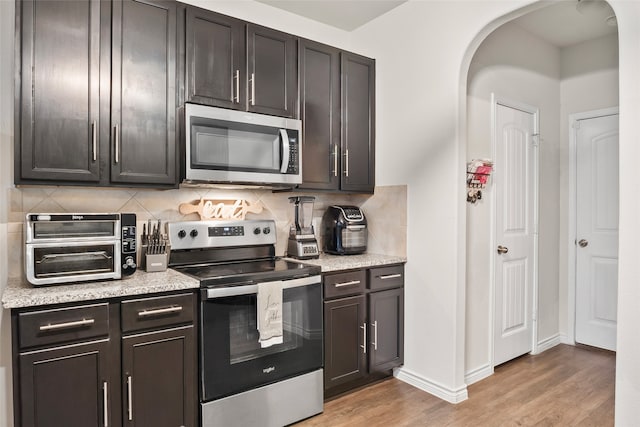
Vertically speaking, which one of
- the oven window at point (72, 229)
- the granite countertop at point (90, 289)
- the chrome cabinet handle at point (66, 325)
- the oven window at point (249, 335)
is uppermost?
Answer: the oven window at point (72, 229)

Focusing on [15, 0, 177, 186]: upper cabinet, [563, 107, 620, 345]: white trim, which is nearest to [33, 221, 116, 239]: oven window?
[15, 0, 177, 186]: upper cabinet

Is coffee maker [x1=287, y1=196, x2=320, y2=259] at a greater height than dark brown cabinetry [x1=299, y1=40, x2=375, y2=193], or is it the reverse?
dark brown cabinetry [x1=299, y1=40, x2=375, y2=193]

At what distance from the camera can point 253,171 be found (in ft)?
8.34

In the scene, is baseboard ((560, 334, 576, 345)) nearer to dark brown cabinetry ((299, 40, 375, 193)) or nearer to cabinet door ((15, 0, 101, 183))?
dark brown cabinetry ((299, 40, 375, 193))

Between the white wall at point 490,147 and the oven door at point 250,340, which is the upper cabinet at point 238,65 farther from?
the white wall at point 490,147

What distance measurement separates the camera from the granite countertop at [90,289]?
1.69 meters

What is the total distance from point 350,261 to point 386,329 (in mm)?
591

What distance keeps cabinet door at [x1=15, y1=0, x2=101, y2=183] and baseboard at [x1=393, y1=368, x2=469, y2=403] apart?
8.09 feet

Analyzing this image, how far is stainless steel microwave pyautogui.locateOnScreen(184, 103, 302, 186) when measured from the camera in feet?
7.62

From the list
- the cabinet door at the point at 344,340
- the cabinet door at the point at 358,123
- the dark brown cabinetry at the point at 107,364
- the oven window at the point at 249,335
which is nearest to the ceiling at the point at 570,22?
the cabinet door at the point at 358,123

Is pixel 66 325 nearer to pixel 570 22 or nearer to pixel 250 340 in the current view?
pixel 250 340

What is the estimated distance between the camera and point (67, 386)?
176 cm

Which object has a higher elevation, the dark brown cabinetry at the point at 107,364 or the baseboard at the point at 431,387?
the dark brown cabinetry at the point at 107,364

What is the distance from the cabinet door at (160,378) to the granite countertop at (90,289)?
0.23m
